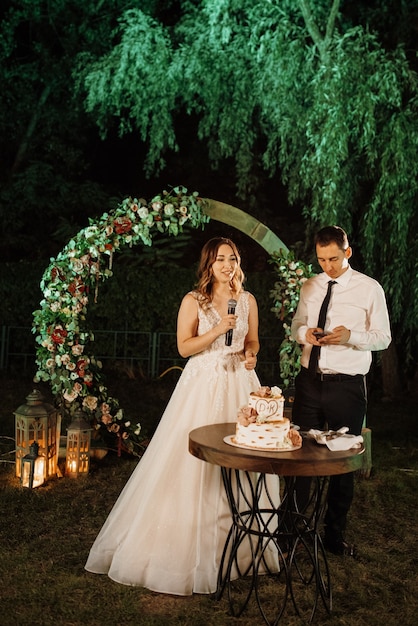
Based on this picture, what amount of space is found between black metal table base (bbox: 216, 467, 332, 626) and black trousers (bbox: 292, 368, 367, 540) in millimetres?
Answer: 300

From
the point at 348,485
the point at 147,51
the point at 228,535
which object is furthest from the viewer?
the point at 147,51

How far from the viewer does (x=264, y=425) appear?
356 centimetres

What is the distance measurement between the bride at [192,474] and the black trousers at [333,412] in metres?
0.36

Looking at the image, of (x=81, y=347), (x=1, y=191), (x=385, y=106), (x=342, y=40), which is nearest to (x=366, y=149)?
(x=385, y=106)

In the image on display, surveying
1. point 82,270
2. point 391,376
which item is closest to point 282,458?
point 82,270

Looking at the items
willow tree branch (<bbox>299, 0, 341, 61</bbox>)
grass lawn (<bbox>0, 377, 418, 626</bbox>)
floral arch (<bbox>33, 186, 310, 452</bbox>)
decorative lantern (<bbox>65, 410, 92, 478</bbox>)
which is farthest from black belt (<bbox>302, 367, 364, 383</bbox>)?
willow tree branch (<bbox>299, 0, 341, 61</bbox>)

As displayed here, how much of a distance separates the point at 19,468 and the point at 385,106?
5634mm

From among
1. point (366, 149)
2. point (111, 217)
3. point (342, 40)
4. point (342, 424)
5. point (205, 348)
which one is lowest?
point (342, 424)

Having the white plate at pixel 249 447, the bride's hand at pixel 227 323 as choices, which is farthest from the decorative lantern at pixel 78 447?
the white plate at pixel 249 447

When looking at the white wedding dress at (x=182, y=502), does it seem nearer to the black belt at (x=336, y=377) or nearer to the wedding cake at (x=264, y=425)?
the black belt at (x=336, y=377)

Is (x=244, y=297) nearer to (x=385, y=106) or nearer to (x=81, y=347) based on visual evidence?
(x=81, y=347)

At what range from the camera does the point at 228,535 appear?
3.85 metres

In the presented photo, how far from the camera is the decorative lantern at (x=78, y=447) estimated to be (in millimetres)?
6281

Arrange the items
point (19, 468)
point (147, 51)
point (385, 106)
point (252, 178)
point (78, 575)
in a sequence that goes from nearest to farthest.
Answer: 1. point (78, 575)
2. point (19, 468)
3. point (385, 106)
4. point (147, 51)
5. point (252, 178)
